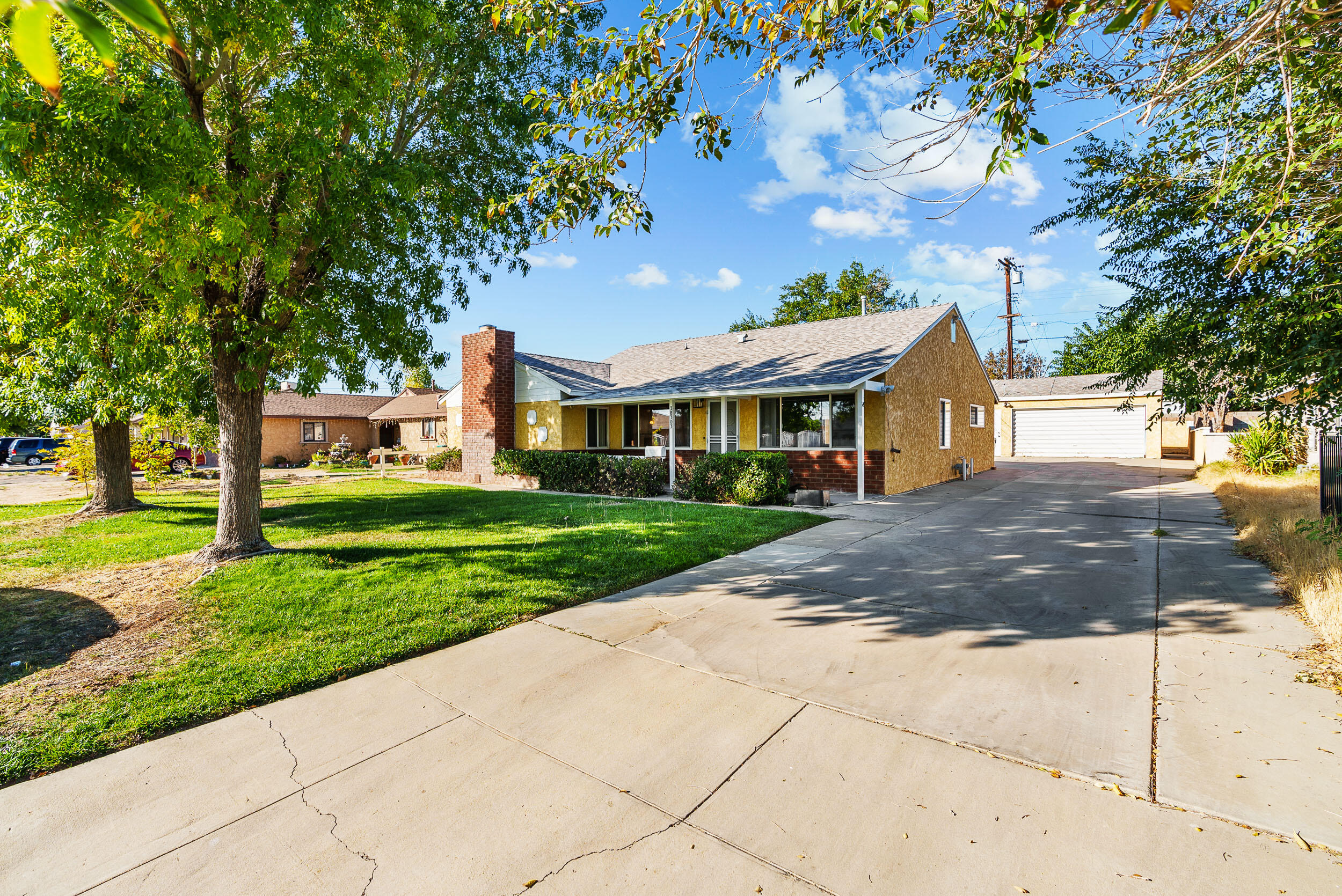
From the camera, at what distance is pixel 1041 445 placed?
2978 centimetres

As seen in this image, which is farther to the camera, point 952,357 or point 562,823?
point 952,357

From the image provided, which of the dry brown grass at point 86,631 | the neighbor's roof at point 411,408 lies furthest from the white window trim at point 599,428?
the neighbor's roof at point 411,408

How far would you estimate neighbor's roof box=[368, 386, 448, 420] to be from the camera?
1258 inches

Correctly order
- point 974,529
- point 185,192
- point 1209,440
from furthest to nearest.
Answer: point 1209,440
point 974,529
point 185,192

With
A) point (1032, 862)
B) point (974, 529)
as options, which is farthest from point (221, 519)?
point (974, 529)

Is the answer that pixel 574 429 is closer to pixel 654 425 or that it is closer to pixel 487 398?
pixel 654 425

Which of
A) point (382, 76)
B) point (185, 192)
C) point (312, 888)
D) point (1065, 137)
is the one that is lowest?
point (312, 888)

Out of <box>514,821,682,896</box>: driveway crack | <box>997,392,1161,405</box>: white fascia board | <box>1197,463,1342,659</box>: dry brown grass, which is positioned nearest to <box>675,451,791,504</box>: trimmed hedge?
<box>1197,463,1342,659</box>: dry brown grass

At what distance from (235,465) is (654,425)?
39.7 feet

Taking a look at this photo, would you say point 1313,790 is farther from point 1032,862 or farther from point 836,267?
point 836,267

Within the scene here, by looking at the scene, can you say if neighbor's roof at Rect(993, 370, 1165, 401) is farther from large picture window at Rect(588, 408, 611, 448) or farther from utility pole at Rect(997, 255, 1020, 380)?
large picture window at Rect(588, 408, 611, 448)

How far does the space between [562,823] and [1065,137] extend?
5.09m

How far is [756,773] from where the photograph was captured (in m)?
3.07

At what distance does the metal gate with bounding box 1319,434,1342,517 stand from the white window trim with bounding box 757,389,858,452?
24.1 ft
